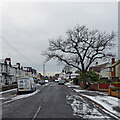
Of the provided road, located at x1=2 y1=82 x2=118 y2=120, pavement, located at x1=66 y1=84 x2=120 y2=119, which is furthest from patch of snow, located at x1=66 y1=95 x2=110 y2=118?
pavement, located at x1=66 y1=84 x2=120 y2=119

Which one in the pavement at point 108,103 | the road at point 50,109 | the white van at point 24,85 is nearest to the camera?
the road at point 50,109

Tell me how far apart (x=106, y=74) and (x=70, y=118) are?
2349 inches

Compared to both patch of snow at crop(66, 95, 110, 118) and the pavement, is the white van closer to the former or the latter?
the pavement

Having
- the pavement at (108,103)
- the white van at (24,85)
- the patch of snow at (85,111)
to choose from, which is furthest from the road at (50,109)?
the white van at (24,85)

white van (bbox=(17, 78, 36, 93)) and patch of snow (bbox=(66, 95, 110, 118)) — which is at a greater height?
white van (bbox=(17, 78, 36, 93))

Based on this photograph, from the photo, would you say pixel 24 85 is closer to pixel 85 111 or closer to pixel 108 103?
pixel 108 103

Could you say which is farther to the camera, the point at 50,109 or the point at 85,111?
the point at 50,109

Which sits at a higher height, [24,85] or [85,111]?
[24,85]

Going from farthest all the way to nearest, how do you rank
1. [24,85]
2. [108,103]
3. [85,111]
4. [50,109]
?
[24,85], [108,103], [50,109], [85,111]

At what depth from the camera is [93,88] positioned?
34.0 m

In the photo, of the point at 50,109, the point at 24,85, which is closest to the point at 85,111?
the point at 50,109

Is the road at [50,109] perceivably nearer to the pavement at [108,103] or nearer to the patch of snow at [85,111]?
the patch of snow at [85,111]

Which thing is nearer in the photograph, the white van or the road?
the road

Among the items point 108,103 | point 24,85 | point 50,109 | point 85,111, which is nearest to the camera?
point 85,111
